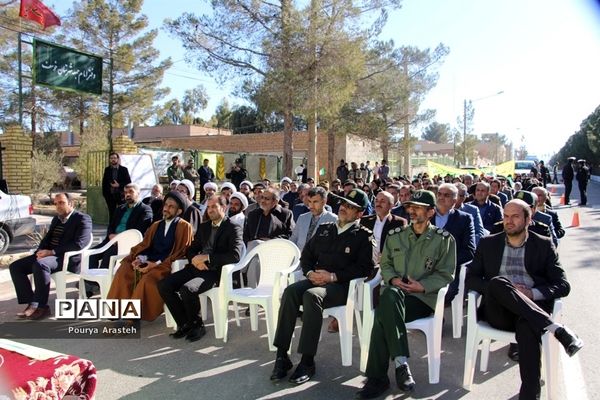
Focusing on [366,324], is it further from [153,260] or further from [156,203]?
[156,203]

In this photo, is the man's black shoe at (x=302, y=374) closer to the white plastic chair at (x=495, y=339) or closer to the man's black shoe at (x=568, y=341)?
the white plastic chair at (x=495, y=339)

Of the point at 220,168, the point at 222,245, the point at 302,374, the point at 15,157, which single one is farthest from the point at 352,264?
the point at 220,168

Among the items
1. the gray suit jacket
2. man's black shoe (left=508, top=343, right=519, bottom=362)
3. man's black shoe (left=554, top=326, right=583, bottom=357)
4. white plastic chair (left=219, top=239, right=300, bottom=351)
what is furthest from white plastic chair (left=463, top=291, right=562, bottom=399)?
the gray suit jacket

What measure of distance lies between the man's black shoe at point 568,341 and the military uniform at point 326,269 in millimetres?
1671

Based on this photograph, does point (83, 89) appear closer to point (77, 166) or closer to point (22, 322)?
point (22, 322)

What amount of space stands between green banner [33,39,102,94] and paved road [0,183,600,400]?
25.0ft

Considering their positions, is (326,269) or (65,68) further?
(65,68)

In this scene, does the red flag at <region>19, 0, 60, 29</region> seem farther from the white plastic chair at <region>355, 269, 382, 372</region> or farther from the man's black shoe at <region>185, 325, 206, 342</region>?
the white plastic chair at <region>355, 269, 382, 372</region>

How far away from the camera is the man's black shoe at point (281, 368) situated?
389 centimetres

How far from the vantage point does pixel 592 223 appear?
45.1ft

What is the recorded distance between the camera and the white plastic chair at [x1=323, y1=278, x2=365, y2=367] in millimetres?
4188

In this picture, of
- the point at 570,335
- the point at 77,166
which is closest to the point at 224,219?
the point at 570,335

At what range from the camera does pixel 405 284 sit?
13.5 feet

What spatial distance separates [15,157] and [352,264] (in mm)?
10888
